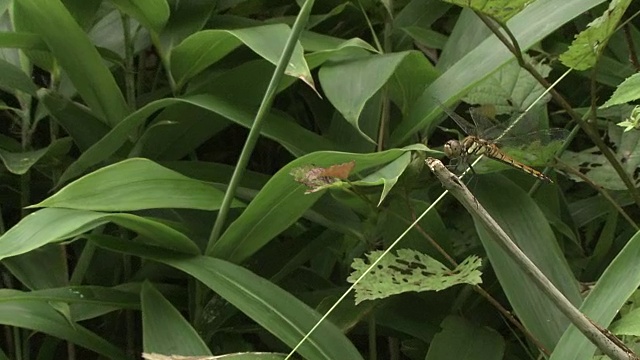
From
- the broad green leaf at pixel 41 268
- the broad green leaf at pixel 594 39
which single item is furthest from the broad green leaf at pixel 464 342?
the broad green leaf at pixel 41 268

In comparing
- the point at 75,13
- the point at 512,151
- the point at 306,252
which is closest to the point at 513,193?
the point at 512,151

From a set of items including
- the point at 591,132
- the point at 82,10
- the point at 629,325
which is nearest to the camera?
the point at 629,325

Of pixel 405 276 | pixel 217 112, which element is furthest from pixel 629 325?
pixel 217 112

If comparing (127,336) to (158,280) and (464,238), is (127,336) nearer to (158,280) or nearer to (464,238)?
(158,280)

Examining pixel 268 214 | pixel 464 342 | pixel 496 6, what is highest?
pixel 496 6

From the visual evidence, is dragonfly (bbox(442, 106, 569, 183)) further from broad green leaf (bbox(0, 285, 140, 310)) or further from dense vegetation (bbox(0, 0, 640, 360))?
broad green leaf (bbox(0, 285, 140, 310))

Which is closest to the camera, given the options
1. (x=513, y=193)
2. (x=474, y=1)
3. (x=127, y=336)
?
(x=474, y=1)

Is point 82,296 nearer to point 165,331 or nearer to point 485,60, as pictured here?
point 165,331
